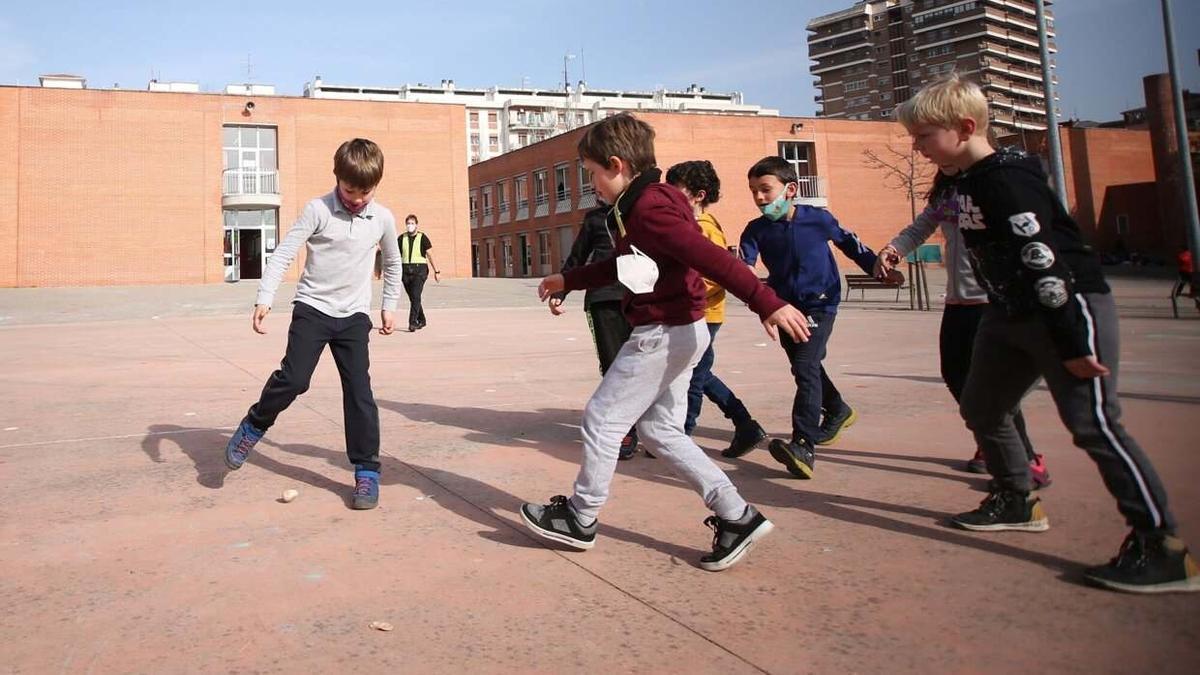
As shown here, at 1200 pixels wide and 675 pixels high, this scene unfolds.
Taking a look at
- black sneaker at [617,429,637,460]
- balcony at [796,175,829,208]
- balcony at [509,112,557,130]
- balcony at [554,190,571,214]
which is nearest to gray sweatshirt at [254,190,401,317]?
black sneaker at [617,429,637,460]

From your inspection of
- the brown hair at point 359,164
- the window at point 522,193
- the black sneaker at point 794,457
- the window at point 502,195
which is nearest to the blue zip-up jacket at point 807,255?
the black sneaker at point 794,457

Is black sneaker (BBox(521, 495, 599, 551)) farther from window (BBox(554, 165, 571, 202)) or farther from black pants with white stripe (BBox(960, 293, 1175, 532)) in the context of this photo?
window (BBox(554, 165, 571, 202))

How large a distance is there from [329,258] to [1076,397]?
121 inches

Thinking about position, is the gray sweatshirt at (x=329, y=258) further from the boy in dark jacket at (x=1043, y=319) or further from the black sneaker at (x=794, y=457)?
the boy in dark jacket at (x=1043, y=319)

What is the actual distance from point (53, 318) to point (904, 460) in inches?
717

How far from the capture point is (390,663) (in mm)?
2045

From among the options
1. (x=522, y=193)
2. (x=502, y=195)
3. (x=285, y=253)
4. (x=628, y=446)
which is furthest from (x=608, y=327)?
(x=502, y=195)

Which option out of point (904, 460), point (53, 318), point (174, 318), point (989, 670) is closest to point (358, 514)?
point (989, 670)

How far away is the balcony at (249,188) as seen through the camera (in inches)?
1379

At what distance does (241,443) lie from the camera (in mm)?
3867

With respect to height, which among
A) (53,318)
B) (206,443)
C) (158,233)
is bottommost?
(206,443)

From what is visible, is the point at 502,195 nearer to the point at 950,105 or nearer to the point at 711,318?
the point at 711,318

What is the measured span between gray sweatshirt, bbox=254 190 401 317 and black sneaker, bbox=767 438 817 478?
2.03 m

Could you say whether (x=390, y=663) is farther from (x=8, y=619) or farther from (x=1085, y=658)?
(x=1085, y=658)
